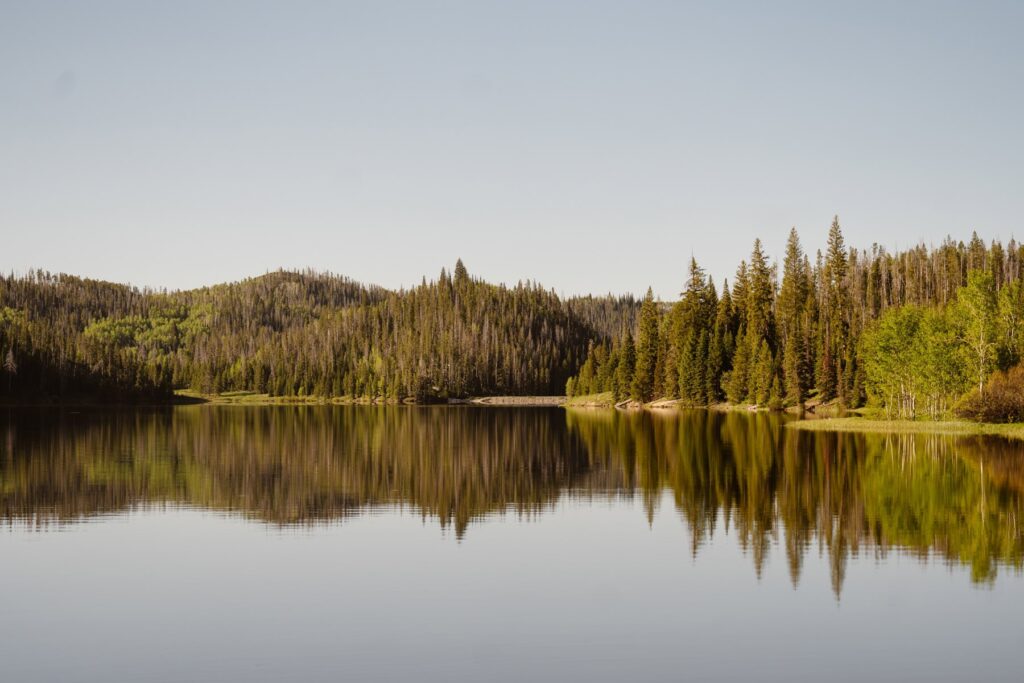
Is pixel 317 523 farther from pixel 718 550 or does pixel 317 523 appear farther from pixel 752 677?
pixel 752 677

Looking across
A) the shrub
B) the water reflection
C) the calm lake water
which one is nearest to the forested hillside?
the shrub

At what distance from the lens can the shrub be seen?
7875 cm

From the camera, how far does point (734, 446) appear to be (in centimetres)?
6962

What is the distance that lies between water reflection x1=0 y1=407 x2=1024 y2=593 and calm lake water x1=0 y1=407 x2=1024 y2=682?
22 cm

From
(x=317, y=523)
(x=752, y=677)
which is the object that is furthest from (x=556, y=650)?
(x=317, y=523)

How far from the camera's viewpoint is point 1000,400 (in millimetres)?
79938

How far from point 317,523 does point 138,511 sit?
772cm

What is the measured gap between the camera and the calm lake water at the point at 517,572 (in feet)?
63.8

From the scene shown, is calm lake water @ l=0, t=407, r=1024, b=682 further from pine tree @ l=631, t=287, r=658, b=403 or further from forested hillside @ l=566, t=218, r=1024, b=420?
pine tree @ l=631, t=287, r=658, b=403

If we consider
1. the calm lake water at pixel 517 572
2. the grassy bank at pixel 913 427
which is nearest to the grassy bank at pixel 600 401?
the grassy bank at pixel 913 427

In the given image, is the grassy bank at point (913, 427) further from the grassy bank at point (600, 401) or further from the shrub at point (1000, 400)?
the grassy bank at point (600, 401)

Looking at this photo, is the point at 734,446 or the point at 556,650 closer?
the point at 556,650

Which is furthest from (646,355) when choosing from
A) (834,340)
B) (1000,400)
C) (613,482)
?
(613,482)

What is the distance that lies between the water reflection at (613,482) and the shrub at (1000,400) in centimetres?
761
